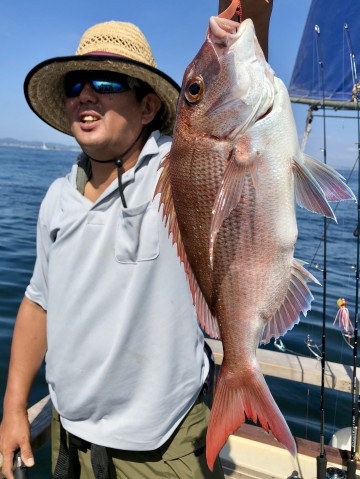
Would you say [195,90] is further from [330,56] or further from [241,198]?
[330,56]

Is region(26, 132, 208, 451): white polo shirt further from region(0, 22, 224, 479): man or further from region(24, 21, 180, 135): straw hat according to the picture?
region(24, 21, 180, 135): straw hat

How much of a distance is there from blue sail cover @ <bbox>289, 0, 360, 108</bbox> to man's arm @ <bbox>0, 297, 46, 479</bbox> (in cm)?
845

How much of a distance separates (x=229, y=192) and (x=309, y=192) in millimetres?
252

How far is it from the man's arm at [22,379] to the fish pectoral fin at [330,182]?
5.25 ft

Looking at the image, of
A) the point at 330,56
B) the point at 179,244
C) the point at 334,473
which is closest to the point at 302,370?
the point at 334,473

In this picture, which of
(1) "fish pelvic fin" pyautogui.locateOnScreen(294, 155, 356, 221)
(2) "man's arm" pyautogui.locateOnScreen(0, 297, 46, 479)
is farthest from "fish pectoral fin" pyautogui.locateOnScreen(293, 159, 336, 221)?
(2) "man's arm" pyautogui.locateOnScreen(0, 297, 46, 479)

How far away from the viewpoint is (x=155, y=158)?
192 centimetres

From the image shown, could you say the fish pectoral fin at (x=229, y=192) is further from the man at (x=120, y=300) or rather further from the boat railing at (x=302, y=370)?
the boat railing at (x=302, y=370)

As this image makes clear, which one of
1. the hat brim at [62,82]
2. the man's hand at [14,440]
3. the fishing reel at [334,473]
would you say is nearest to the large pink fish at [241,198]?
the hat brim at [62,82]

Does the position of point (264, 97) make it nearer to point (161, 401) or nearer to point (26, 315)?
point (161, 401)

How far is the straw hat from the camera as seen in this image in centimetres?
181

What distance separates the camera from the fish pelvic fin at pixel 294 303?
1.33 metres

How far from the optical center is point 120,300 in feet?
5.87

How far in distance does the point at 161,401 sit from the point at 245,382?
20.7 inches
